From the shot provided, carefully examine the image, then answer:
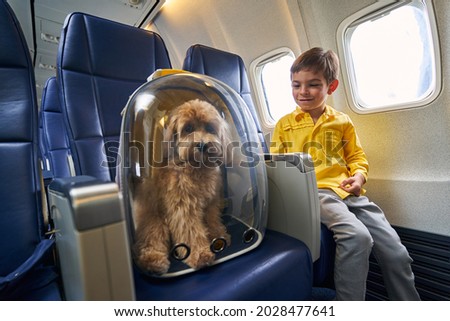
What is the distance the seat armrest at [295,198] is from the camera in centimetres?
68

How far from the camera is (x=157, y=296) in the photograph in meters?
0.47

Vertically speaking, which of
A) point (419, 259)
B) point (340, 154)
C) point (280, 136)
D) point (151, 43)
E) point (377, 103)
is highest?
point (151, 43)

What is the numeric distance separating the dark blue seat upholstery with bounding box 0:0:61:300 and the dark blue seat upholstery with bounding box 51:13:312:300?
0.62ft

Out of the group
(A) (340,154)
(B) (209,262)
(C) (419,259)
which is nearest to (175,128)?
(B) (209,262)

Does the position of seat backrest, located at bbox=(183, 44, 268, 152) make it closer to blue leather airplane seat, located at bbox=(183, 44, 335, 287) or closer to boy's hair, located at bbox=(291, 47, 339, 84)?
blue leather airplane seat, located at bbox=(183, 44, 335, 287)

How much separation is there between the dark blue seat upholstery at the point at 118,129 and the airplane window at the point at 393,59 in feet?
4.10

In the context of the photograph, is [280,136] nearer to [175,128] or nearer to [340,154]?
[340,154]

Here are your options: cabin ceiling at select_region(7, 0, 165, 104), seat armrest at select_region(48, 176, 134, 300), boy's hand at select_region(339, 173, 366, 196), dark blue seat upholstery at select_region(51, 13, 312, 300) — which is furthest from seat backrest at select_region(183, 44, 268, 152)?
cabin ceiling at select_region(7, 0, 165, 104)

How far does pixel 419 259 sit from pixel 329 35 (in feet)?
Result: 4.87

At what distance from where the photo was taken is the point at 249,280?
19.6 inches

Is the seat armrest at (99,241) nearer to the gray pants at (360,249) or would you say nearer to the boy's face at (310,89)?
the gray pants at (360,249)

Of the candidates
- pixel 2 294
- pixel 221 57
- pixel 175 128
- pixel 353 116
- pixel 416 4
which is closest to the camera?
pixel 2 294

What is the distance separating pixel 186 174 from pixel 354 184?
78cm

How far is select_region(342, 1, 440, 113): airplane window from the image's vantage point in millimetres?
1204
